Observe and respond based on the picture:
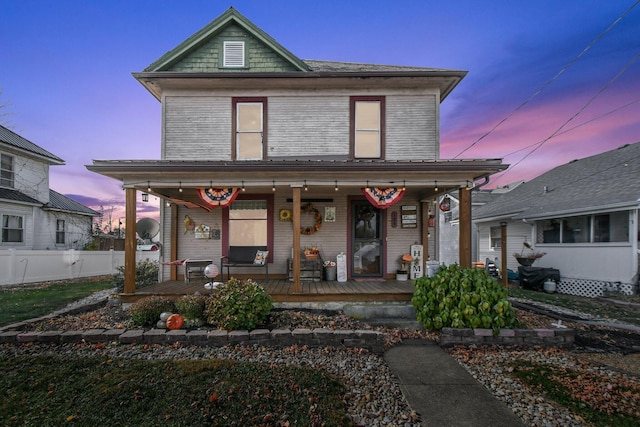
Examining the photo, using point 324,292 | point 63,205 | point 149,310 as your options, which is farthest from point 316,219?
point 63,205

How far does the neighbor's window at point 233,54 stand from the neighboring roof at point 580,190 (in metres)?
12.3

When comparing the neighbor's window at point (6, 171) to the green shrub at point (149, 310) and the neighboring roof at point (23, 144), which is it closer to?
the neighboring roof at point (23, 144)

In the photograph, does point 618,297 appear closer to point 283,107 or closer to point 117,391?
point 283,107

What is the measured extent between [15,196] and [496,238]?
23770 millimetres

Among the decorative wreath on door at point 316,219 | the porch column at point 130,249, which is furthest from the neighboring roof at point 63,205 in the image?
the decorative wreath on door at point 316,219

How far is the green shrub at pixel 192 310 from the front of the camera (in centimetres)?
529

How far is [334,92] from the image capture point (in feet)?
28.4

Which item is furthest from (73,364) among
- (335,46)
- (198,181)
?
(335,46)

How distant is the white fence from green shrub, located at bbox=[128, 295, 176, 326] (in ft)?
20.3

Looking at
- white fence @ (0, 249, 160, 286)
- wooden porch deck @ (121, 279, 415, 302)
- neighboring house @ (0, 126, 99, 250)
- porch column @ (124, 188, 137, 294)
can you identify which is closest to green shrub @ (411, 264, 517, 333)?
wooden porch deck @ (121, 279, 415, 302)

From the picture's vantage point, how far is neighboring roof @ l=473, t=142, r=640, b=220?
9.70m

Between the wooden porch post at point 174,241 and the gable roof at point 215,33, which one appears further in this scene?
the gable roof at point 215,33

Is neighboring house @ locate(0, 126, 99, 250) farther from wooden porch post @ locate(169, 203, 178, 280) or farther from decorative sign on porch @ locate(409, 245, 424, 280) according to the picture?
decorative sign on porch @ locate(409, 245, 424, 280)

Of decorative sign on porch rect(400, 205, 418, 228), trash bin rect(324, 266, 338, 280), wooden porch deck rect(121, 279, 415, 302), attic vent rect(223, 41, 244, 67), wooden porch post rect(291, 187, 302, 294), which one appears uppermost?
attic vent rect(223, 41, 244, 67)
